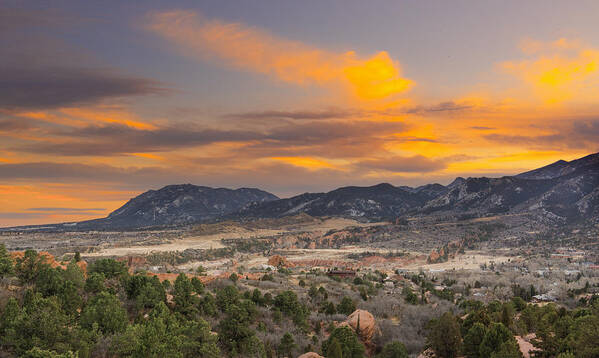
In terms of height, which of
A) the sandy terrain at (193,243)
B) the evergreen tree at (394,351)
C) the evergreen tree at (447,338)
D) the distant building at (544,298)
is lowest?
the distant building at (544,298)

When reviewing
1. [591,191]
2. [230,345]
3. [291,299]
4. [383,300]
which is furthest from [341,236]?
[230,345]

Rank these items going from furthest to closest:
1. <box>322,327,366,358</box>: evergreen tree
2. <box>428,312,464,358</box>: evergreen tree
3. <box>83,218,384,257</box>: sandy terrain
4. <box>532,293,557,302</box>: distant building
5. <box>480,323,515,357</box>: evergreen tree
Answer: <box>83,218,384,257</box>: sandy terrain → <box>532,293,557,302</box>: distant building → <box>428,312,464,358</box>: evergreen tree → <box>322,327,366,358</box>: evergreen tree → <box>480,323,515,357</box>: evergreen tree

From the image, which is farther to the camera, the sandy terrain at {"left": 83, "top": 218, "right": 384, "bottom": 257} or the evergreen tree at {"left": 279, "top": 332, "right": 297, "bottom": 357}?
the sandy terrain at {"left": 83, "top": 218, "right": 384, "bottom": 257}

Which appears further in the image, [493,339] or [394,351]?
[394,351]

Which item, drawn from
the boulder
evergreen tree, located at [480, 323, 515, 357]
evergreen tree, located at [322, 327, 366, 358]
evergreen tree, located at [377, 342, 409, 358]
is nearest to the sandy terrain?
the boulder

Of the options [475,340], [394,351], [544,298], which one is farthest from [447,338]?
[544,298]

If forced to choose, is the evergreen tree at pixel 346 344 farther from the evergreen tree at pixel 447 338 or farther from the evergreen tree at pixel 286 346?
the evergreen tree at pixel 447 338

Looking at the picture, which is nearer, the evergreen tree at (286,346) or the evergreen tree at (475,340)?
the evergreen tree at (475,340)

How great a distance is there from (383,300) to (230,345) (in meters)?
24.3

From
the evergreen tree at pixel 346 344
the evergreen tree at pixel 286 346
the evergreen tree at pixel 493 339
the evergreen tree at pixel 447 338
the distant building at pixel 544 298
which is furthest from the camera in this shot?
the distant building at pixel 544 298

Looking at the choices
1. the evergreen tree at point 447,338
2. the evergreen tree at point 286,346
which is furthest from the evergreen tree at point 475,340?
the evergreen tree at point 286,346

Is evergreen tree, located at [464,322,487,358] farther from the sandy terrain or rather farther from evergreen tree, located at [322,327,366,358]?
the sandy terrain

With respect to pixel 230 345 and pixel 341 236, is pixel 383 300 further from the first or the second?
pixel 341 236

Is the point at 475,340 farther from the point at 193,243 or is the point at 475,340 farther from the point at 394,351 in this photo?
the point at 193,243
